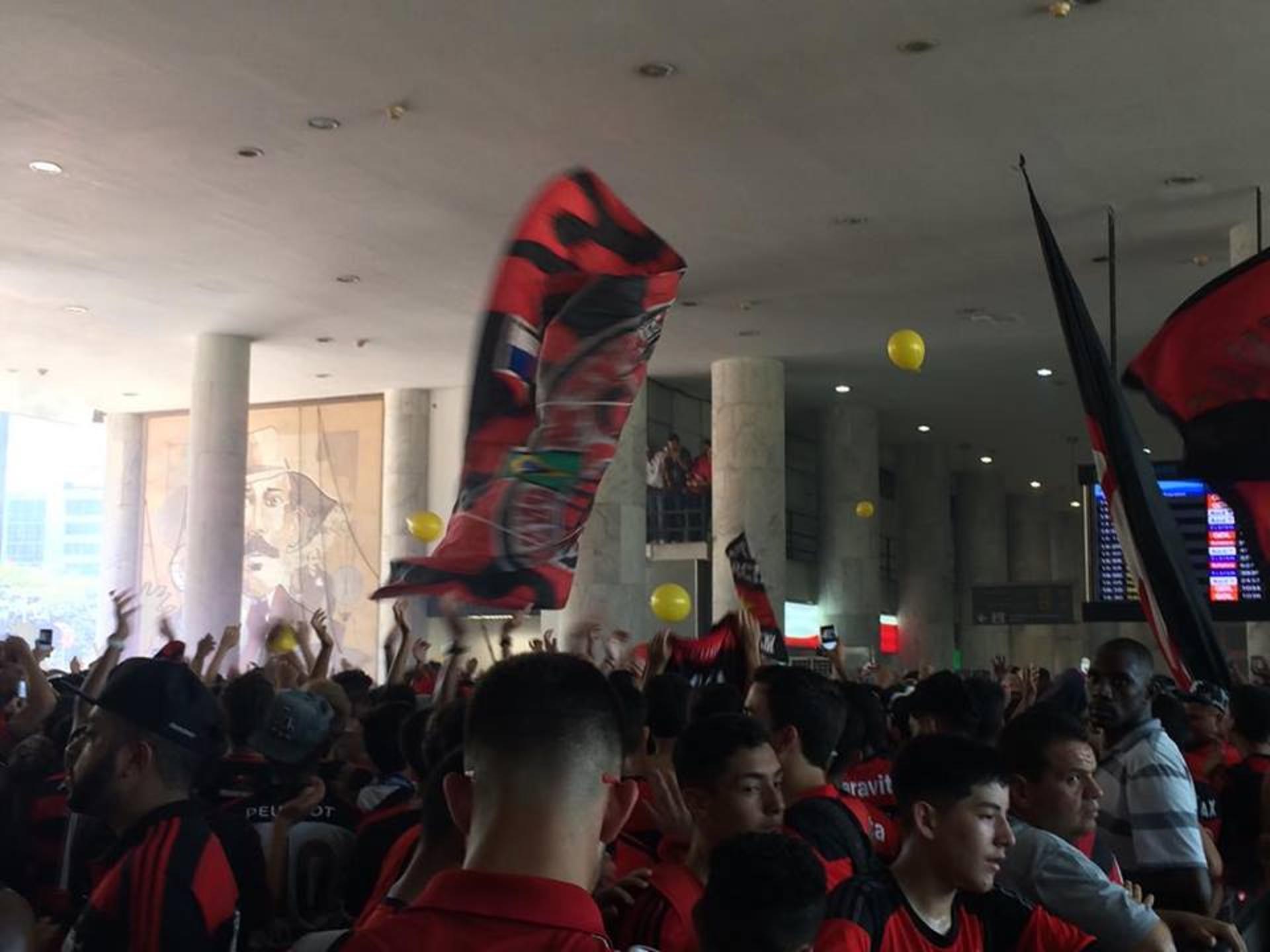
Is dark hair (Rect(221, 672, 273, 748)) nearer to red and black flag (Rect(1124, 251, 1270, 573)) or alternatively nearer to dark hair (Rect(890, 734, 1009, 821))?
dark hair (Rect(890, 734, 1009, 821))

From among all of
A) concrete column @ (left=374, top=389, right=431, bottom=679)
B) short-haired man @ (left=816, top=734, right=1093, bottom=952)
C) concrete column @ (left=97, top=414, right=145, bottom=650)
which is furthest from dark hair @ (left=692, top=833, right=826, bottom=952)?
concrete column @ (left=97, top=414, right=145, bottom=650)

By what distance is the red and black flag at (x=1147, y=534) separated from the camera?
8.29 metres

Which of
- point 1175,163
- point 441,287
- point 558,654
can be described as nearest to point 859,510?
point 441,287

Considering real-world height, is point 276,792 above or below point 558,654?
below

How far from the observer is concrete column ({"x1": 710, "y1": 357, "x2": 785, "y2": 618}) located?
21391mm

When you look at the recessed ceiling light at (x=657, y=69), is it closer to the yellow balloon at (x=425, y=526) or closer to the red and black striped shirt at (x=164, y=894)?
the yellow balloon at (x=425, y=526)

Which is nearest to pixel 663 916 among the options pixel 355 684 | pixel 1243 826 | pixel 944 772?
pixel 944 772

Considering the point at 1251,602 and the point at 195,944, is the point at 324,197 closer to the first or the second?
the point at 1251,602

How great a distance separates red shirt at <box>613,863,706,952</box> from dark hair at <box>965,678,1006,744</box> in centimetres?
240

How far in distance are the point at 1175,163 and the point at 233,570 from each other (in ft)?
42.2

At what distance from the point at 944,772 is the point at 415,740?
1857 millimetres

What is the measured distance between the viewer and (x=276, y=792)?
4.76 meters

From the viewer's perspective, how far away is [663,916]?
334cm

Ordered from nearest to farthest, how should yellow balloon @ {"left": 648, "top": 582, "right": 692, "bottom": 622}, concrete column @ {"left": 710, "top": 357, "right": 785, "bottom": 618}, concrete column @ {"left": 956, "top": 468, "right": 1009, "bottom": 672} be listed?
yellow balloon @ {"left": 648, "top": 582, "right": 692, "bottom": 622} < concrete column @ {"left": 710, "top": 357, "right": 785, "bottom": 618} < concrete column @ {"left": 956, "top": 468, "right": 1009, "bottom": 672}
